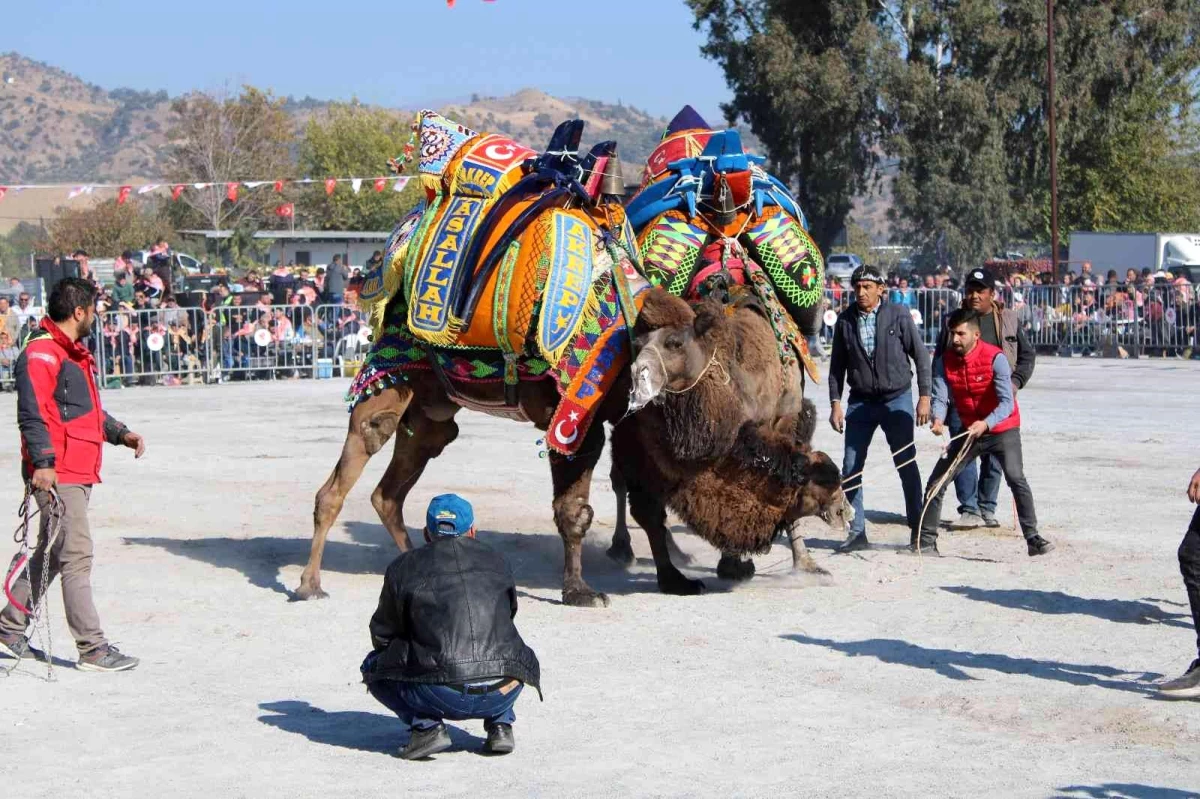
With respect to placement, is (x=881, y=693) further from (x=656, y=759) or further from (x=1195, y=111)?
(x=1195, y=111)

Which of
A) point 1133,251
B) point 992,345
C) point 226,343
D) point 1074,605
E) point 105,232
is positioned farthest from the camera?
point 105,232

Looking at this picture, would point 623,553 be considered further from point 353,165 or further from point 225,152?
point 353,165

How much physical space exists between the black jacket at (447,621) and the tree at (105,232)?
189 ft

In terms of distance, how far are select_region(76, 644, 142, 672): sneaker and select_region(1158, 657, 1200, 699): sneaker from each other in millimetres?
4813

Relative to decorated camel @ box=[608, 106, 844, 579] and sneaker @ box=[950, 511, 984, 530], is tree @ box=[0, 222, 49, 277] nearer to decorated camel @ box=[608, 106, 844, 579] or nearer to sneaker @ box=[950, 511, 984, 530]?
sneaker @ box=[950, 511, 984, 530]

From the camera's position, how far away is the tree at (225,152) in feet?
226

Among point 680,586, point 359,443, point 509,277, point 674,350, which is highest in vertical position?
point 509,277

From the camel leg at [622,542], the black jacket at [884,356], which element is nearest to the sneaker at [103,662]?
the camel leg at [622,542]

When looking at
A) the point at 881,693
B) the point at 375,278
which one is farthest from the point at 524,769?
the point at 375,278

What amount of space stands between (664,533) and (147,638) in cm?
297

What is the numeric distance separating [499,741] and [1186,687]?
3.02 m

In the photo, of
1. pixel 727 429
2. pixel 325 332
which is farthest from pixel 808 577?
pixel 325 332

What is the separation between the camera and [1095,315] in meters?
28.0

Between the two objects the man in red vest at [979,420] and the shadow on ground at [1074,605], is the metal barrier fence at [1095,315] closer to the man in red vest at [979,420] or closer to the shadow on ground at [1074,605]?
the man in red vest at [979,420]
